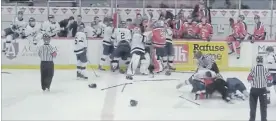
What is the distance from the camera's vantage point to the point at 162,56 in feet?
37.7

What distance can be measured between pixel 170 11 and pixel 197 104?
23.9 ft

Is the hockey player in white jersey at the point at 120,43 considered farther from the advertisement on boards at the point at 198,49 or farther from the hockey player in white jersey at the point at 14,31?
the hockey player in white jersey at the point at 14,31

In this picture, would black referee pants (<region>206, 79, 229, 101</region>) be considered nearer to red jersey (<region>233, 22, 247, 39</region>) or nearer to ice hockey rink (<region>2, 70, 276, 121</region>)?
ice hockey rink (<region>2, 70, 276, 121</region>)

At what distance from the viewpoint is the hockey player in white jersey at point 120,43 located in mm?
11367

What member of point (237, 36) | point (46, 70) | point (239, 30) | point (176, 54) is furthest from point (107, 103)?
point (239, 30)

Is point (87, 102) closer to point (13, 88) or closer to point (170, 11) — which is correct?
point (13, 88)

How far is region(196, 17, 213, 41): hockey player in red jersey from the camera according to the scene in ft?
40.0

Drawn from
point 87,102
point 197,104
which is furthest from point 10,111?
point 197,104

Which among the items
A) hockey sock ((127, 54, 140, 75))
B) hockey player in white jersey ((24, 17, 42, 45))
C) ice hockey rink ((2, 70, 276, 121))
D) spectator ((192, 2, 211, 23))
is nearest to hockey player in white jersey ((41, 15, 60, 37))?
hockey player in white jersey ((24, 17, 42, 45))

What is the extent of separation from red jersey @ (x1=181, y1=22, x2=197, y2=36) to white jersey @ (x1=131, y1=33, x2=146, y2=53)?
1.83m

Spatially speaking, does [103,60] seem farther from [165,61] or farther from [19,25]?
[19,25]

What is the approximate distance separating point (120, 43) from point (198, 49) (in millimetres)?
1882

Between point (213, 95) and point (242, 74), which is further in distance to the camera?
point (242, 74)

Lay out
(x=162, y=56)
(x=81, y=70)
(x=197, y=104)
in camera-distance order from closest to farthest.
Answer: (x=197, y=104), (x=81, y=70), (x=162, y=56)
